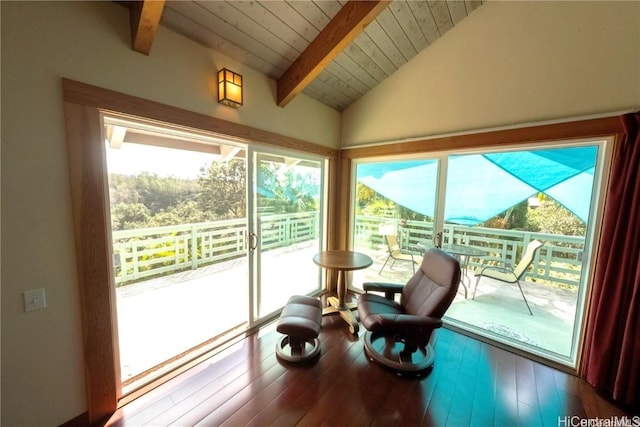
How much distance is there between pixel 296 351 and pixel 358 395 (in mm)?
624

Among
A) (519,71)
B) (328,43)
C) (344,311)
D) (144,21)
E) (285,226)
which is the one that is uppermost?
(328,43)

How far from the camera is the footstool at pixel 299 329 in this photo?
1.89m

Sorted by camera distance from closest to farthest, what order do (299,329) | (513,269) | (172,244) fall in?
(299,329)
(513,269)
(172,244)

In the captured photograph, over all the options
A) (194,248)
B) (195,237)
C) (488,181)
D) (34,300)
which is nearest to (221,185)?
(195,237)

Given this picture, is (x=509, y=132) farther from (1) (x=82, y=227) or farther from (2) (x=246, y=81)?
(1) (x=82, y=227)

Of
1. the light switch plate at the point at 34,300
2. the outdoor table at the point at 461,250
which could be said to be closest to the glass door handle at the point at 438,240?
the outdoor table at the point at 461,250

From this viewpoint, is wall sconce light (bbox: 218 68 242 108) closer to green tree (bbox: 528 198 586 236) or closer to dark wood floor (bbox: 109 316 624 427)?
dark wood floor (bbox: 109 316 624 427)

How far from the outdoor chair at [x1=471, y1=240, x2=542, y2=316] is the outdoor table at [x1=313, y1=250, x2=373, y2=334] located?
1533 millimetres

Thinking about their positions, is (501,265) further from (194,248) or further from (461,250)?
(194,248)

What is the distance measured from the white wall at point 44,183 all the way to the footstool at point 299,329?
4.25ft

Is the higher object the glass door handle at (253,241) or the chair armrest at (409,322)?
the glass door handle at (253,241)

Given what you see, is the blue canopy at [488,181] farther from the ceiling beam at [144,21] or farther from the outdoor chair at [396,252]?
the ceiling beam at [144,21]

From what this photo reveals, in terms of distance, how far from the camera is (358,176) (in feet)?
11.0

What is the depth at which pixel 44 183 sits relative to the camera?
1266mm
